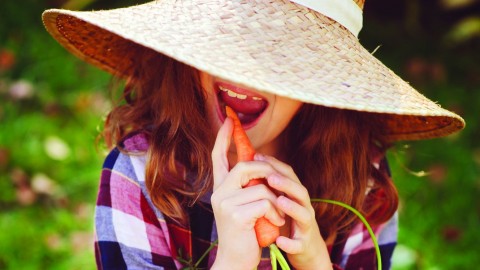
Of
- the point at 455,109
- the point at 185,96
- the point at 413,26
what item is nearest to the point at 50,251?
the point at 185,96

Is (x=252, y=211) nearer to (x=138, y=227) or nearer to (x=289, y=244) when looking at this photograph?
(x=289, y=244)

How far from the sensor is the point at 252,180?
1110mm

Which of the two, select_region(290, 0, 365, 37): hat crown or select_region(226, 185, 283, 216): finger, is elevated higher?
select_region(290, 0, 365, 37): hat crown

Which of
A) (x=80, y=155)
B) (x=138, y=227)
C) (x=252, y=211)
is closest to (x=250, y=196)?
(x=252, y=211)

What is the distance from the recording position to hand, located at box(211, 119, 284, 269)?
1062 millimetres

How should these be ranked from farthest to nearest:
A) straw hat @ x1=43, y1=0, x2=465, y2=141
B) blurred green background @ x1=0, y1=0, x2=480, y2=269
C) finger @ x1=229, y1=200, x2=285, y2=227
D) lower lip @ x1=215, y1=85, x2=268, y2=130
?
blurred green background @ x1=0, y1=0, x2=480, y2=269 < lower lip @ x1=215, y1=85, x2=268, y2=130 < finger @ x1=229, y1=200, x2=285, y2=227 < straw hat @ x1=43, y1=0, x2=465, y2=141

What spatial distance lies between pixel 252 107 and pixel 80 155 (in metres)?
1.22

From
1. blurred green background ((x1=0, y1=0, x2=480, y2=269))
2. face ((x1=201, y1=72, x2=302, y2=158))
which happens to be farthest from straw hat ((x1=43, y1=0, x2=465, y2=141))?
blurred green background ((x1=0, y1=0, x2=480, y2=269))

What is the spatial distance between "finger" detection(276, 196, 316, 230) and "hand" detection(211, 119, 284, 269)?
0.6 inches

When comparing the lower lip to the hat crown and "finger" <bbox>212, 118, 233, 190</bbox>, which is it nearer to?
"finger" <bbox>212, 118, 233, 190</bbox>

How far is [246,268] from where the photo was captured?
3.61 feet

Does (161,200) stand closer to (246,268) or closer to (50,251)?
(246,268)

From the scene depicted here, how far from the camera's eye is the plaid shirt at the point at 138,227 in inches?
48.9

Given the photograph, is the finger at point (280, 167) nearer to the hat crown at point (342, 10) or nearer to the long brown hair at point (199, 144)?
the long brown hair at point (199, 144)
